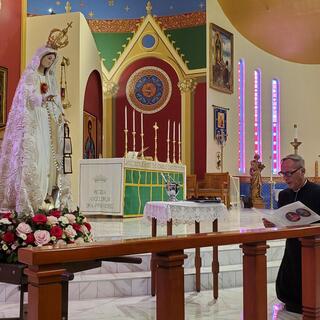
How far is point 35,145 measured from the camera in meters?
A: 4.91

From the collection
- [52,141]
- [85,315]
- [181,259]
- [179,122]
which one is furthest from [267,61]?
[181,259]

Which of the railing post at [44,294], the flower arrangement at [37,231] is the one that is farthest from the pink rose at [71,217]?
the railing post at [44,294]

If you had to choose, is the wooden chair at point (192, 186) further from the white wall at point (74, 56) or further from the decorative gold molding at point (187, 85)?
the white wall at point (74, 56)

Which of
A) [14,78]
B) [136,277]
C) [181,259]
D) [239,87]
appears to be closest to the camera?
[181,259]

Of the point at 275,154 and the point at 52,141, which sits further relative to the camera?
the point at 275,154

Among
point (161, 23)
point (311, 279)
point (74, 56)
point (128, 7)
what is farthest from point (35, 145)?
point (128, 7)

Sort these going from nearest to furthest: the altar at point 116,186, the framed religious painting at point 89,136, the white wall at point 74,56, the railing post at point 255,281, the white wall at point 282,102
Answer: the railing post at point 255,281 < the altar at point 116,186 < the white wall at point 74,56 < the framed religious painting at point 89,136 < the white wall at point 282,102

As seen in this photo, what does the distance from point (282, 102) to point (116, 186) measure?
850 centimetres

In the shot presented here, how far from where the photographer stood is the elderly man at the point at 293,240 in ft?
13.2

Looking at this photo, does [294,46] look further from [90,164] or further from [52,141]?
[52,141]

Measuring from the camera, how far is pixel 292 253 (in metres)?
4.43

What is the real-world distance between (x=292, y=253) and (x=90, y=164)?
17.6ft

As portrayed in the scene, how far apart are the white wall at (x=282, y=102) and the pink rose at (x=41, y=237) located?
10825 millimetres

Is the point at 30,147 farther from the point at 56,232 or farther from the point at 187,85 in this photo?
the point at 187,85
